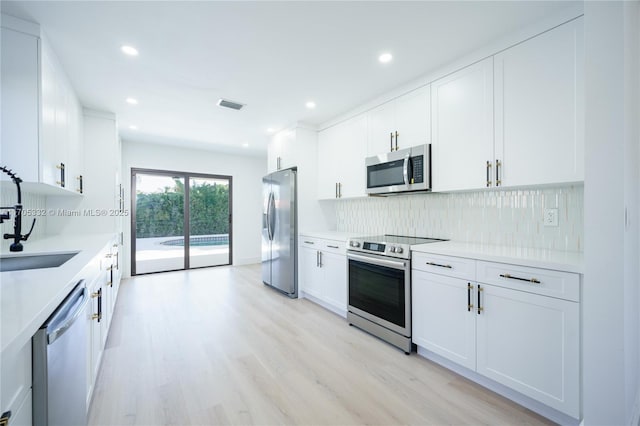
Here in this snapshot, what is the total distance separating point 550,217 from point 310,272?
257 cm

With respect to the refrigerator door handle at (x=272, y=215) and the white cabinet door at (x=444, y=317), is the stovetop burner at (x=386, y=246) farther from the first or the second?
the refrigerator door handle at (x=272, y=215)

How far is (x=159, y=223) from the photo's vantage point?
528 centimetres

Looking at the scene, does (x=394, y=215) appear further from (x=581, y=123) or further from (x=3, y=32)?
(x=3, y=32)

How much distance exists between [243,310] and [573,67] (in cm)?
362

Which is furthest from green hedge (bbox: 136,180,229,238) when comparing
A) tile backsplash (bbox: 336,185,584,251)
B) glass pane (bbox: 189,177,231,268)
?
tile backsplash (bbox: 336,185,584,251)

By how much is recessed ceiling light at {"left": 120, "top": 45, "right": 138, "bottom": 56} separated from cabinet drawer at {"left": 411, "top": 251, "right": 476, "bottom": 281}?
2.75 metres

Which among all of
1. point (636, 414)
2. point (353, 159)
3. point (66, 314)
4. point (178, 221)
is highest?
point (353, 159)

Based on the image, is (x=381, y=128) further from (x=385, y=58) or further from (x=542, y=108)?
(x=542, y=108)

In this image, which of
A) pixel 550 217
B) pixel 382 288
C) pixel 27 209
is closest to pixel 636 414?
pixel 550 217

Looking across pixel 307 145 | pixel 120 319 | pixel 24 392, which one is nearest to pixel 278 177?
pixel 307 145

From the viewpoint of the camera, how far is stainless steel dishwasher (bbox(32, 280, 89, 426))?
2.91 ft

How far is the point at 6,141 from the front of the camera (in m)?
1.83

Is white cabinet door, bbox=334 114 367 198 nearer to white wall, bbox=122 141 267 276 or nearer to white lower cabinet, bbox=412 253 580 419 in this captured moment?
white lower cabinet, bbox=412 253 580 419

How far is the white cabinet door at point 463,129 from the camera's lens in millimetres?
2156
